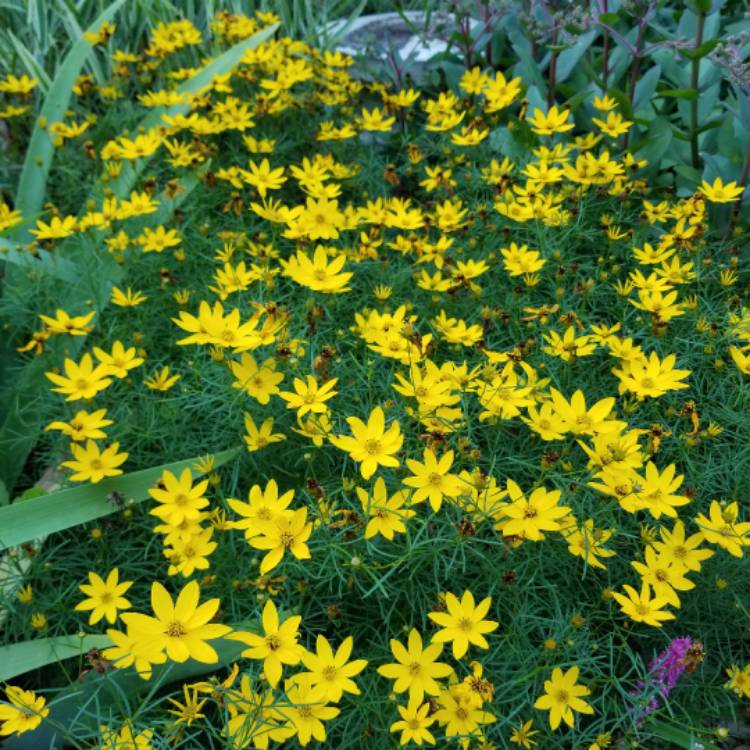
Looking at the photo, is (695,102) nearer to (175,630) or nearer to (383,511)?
(383,511)

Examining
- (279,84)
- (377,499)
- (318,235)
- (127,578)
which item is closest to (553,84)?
(279,84)

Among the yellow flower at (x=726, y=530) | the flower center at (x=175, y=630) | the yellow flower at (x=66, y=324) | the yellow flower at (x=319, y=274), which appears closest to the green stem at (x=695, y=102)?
the yellow flower at (x=319, y=274)

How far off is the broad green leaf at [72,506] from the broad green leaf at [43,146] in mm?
1229

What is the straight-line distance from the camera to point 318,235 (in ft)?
6.50

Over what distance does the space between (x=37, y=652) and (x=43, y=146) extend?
1.80 m

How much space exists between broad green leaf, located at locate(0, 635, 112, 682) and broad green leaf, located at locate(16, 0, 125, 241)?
1465 mm

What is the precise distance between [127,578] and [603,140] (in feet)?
6.24

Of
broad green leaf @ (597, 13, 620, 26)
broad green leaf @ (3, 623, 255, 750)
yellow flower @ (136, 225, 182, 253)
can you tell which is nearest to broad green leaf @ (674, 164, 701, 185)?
broad green leaf @ (597, 13, 620, 26)

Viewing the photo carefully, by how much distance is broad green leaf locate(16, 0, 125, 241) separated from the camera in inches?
99.7

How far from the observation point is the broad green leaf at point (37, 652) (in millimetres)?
1375

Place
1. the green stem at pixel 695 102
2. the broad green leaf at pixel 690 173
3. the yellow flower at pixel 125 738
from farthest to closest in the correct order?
the broad green leaf at pixel 690 173
the green stem at pixel 695 102
the yellow flower at pixel 125 738

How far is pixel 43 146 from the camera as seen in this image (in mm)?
2631

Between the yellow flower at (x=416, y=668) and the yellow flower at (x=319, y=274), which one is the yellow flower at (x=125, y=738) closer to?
the yellow flower at (x=416, y=668)

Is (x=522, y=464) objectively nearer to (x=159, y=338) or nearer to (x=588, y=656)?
(x=588, y=656)
